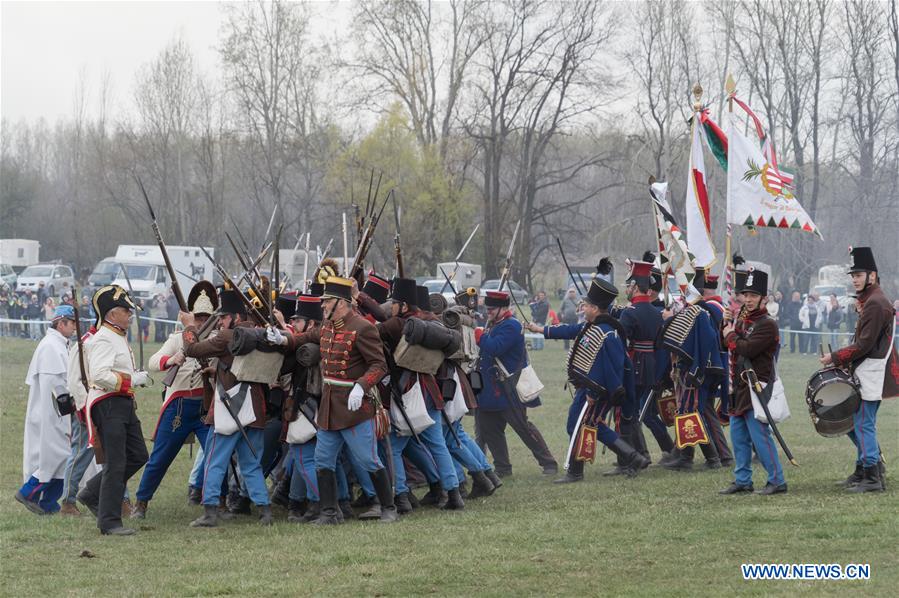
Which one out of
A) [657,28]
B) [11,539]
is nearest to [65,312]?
[11,539]

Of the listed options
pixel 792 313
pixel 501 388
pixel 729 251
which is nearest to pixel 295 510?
pixel 501 388

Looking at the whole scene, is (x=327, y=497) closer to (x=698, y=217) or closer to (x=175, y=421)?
(x=175, y=421)

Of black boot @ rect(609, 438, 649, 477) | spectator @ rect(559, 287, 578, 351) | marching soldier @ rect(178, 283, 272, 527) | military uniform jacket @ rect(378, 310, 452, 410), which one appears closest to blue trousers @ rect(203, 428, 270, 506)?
marching soldier @ rect(178, 283, 272, 527)

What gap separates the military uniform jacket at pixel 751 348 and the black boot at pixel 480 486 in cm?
218

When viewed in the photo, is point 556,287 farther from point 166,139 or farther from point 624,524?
point 624,524

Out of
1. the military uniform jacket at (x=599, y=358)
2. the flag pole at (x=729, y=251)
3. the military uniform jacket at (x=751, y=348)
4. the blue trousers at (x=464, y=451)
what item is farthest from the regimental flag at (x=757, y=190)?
the blue trousers at (x=464, y=451)

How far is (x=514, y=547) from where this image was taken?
7.74 m

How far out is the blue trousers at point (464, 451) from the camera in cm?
1008

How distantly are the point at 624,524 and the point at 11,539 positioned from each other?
4462mm

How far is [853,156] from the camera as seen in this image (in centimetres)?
3638

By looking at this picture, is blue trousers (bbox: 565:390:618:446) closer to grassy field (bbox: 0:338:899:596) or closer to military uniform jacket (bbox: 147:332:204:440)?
grassy field (bbox: 0:338:899:596)

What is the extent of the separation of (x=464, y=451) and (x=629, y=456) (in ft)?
5.88

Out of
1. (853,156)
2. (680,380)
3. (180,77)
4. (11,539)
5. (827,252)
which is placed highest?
(180,77)

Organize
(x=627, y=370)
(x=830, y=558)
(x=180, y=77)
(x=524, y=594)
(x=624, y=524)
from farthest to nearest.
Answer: (x=180, y=77), (x=627, y=370), (x=624, y=524), (x=830, y=558), (x=524, y=594)
